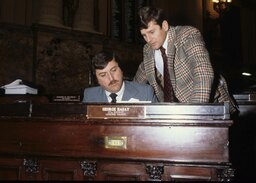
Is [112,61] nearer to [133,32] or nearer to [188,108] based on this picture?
[188,108]

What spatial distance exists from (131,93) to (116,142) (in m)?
0.91

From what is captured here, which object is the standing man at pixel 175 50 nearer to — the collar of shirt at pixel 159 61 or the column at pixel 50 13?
the collar of shirt at pixel 159 61

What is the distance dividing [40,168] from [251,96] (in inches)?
104

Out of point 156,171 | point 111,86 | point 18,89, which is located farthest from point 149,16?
point 18,89

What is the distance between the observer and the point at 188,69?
8.53ft

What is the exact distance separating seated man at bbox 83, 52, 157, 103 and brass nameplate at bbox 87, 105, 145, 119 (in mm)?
742

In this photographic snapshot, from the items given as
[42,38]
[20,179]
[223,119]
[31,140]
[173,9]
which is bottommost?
[20,179]

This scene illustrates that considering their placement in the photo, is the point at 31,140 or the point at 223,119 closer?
the point at 223,119

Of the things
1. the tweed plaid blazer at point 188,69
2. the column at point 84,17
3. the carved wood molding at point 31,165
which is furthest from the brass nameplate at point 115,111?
the column at point 84,17

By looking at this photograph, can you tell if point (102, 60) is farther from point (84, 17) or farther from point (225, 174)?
point (84, 17)

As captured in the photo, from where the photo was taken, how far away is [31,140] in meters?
2.12

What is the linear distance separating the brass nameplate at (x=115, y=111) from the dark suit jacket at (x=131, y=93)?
76 centimetres

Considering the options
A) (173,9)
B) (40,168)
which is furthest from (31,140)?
(173,9)

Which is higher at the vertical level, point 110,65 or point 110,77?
point 110,65
